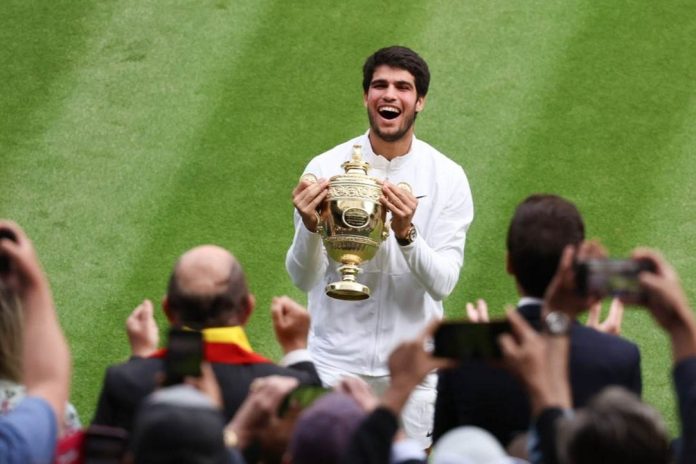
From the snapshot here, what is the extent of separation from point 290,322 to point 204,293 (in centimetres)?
43

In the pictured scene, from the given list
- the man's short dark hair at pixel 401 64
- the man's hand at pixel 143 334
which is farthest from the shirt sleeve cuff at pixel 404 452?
the man's short dark hair at pixel 401 64

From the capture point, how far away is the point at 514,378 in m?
4.40

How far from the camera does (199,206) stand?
8.05 m

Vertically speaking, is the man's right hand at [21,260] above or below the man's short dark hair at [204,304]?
above

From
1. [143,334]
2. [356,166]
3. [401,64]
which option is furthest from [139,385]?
[401,64]

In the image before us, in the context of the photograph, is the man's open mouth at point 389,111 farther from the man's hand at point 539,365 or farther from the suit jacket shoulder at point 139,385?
the man's hand at point 539,365

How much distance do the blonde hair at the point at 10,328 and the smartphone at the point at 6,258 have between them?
0.18 feet

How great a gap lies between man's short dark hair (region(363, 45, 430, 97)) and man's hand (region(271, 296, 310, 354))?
6.36 feet

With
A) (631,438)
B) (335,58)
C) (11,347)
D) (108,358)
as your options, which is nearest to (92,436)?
(11,347)

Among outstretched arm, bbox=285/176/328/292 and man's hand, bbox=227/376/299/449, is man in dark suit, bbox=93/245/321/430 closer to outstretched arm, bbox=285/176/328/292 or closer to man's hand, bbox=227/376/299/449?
man's hand, bbox=227/376/299/449

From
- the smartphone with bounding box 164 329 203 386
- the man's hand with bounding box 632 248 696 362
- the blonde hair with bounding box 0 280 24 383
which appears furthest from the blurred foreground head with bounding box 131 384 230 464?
the man's hand with bounding box 632 248 696 362

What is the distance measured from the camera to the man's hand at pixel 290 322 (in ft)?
15.5

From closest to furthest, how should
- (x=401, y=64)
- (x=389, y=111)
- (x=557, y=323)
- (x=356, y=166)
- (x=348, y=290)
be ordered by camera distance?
(x=557, y=323) < (x=348, y=290) < (x=356, y=166) < (x=389, y=111) < (x=401, y=64)

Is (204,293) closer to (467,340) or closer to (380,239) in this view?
(467,340)
